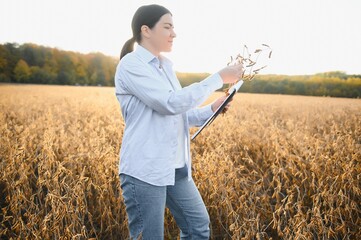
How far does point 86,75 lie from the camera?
5775 centimetres

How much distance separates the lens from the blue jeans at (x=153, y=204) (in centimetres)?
160

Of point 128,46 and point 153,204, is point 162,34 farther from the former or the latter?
point 153,204

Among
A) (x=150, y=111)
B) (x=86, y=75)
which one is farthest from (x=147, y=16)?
(x=86, y=75)

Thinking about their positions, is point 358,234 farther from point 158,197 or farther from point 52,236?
point 52,236

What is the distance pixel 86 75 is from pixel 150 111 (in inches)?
2327

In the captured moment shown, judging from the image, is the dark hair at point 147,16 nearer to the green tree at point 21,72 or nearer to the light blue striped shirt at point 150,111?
the light blue striped shirt at point 150,111

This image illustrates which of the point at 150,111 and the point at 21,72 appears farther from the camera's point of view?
the point at 21,72

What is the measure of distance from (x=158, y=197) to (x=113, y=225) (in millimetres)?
1247

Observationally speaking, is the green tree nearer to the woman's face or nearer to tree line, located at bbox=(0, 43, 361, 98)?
tree line, located at bbox=(0, 43, 361, 98)

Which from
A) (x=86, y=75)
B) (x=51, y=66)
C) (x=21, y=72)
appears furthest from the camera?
(x=86, y=75)

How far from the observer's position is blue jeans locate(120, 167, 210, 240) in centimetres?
160

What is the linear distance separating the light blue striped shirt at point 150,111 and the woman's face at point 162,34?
6 centimetres

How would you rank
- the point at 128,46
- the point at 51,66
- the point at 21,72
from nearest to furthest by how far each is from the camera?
the point at 128,46 < the point at 21,72 < the point at 51,66

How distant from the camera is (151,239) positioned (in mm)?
1642
